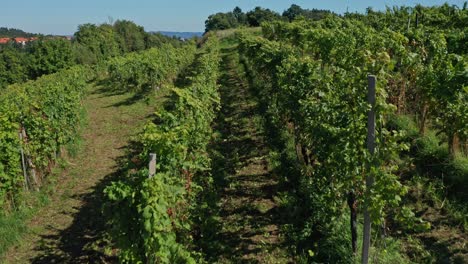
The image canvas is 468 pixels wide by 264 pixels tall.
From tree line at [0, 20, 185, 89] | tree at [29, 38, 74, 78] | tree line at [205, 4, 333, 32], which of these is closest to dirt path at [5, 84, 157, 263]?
tree line at [0, 20, 185, 89]

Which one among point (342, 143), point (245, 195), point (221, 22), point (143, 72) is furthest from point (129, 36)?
point (342, 143)

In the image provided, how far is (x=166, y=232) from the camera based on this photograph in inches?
182

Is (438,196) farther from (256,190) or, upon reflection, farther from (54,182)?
(54,182)

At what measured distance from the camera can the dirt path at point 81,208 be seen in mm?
7098

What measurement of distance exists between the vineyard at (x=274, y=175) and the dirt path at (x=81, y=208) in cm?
4

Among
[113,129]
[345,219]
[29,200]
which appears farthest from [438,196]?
[113,129]

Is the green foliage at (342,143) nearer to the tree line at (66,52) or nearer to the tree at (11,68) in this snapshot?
the tree line at (66,52)

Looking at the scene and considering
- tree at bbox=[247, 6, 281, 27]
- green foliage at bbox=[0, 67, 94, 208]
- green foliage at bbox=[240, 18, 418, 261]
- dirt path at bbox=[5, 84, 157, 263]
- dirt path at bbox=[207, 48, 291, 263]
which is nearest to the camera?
green foliage at bbox=[240, 18, 418, 261]

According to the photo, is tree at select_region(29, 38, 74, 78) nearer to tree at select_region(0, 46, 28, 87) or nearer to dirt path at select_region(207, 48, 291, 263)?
tree at select_region(0, 46, 28, 87)

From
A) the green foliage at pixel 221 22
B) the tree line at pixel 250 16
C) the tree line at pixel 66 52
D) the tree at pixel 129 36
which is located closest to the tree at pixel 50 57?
the tree line at pixel 66 52

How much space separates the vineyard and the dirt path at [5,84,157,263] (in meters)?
0.04

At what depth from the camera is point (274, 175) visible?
9.62 metres

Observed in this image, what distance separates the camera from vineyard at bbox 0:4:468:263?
4.43 metres

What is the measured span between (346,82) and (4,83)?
226 ft
